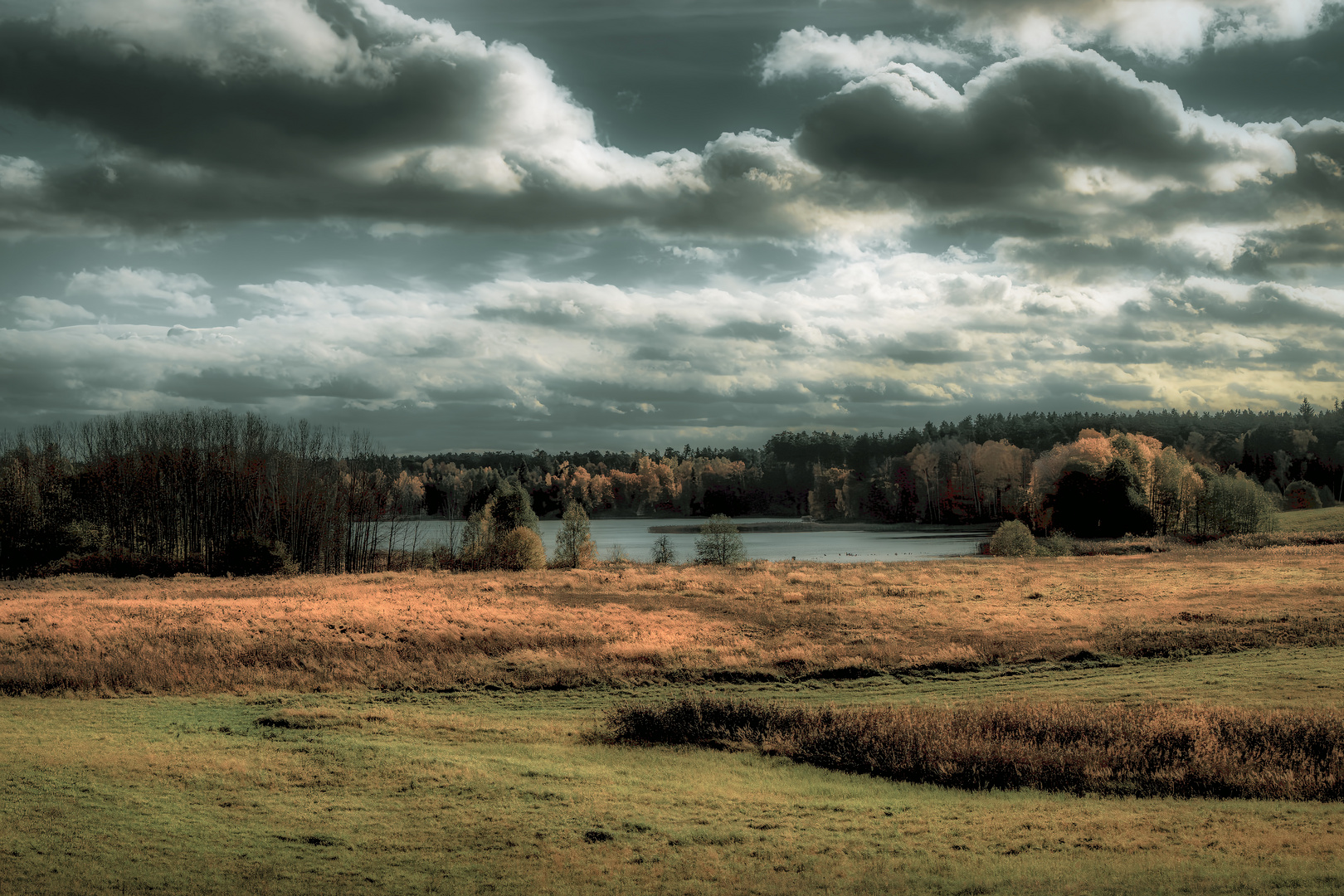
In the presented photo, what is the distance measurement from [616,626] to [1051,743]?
21.4 meters

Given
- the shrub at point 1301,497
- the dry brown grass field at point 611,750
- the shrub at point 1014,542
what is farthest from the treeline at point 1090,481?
the dry brown grass field at point 611,750

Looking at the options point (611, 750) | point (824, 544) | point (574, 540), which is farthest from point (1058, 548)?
point (611, 750)

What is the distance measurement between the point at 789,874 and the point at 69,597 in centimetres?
4347

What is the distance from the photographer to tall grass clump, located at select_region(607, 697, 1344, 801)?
511 inches

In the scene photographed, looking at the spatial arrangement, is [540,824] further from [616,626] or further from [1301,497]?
[1301,497]

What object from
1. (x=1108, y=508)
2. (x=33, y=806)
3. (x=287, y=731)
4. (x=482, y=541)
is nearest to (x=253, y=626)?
(x=287, y=731)

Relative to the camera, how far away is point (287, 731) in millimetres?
16406

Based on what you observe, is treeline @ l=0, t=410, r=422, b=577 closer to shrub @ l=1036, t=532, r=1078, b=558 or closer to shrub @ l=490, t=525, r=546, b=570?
shrub @ l=490, t=525, r=546, b=570

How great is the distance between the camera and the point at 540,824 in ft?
34.8

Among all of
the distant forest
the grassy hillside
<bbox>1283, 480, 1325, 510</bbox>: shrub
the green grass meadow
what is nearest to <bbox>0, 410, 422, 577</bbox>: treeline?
the distant forest

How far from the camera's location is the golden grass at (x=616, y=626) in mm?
25297

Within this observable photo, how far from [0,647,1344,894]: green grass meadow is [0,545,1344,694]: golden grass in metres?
7.96

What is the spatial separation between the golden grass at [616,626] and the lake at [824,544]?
33686 mm

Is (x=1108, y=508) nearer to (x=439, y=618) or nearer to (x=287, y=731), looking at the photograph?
(x=439, y=618)
